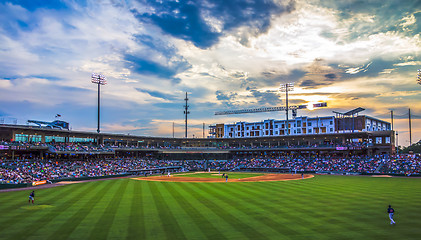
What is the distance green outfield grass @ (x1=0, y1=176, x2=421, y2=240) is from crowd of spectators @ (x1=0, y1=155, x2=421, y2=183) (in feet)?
67.3

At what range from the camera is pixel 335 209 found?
2311 cm

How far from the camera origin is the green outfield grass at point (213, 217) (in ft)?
54.6

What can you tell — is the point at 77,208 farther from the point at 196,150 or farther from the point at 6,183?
the point at 196,150

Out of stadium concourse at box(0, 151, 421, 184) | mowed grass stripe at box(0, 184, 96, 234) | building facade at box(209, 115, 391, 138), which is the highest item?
building facade at box(209, 115, 391, 138)

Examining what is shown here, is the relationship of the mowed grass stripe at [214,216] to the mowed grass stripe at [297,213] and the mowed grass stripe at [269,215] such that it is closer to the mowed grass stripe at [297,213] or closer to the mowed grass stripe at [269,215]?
the mowed grass stripe at [269,215]

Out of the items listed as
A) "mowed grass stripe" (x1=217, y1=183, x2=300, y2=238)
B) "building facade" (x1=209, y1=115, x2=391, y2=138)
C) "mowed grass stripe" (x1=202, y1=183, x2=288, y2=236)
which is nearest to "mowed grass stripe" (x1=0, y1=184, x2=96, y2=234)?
"mowed grass stripe" (x1=202, y1=183, x2=288, y2=236)

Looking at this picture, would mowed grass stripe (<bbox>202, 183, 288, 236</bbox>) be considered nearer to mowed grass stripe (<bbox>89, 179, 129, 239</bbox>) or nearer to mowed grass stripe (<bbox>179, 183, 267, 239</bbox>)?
mowed grass stripe (<bbox>179, 183, 267, 239</bbox>)

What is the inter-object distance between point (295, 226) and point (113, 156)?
70971mm

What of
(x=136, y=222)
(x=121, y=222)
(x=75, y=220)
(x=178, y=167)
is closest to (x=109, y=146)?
(x=178, y=167)

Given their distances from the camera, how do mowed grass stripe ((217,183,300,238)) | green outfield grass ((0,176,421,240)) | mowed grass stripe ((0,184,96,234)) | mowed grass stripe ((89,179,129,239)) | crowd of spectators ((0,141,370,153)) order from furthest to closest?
1. crowd of spectators ((0,141,370,153))
2. mowed grass stripe ((0,184,96,234))
3. mowed grass stripe ((217,183,300,238))
4. green outfield grass ((0,176,421,240))
5. mowed grass stripe ((89,179,129,239))

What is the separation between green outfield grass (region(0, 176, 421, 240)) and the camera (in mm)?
16641

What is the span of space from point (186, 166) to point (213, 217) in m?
64.6

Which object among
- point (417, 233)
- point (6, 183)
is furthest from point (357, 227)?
point (6, 183)

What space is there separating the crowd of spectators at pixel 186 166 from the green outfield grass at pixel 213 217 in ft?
67.3
